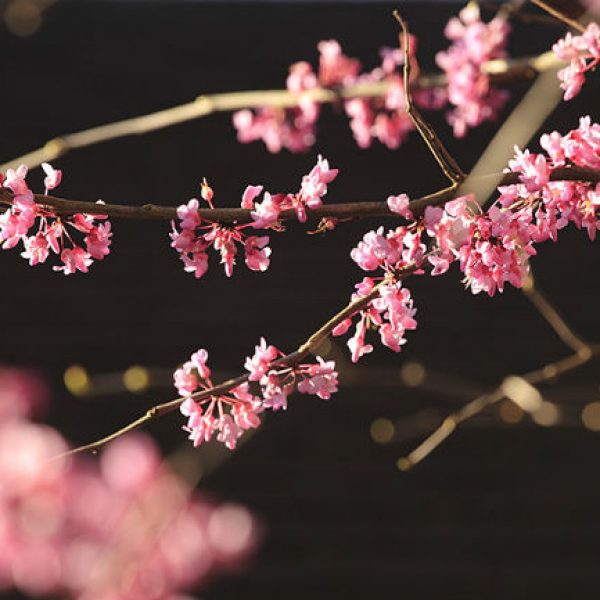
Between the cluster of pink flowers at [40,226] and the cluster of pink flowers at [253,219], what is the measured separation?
Answer: 0.42 feet

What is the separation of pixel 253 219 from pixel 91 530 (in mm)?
1847

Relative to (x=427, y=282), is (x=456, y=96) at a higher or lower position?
lower

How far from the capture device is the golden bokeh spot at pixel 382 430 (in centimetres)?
495

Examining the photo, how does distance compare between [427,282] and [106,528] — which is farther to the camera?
[427,282]

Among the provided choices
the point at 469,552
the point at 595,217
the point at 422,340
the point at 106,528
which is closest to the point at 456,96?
the point at 595,217

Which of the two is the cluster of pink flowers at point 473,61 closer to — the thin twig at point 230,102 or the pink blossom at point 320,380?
the thin twig at point 230,102

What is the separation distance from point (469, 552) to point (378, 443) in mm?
758

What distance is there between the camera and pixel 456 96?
113 inches

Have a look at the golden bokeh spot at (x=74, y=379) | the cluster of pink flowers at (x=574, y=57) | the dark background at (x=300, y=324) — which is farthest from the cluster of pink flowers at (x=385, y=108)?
the golden bokeh spot at (x=74, y=379)

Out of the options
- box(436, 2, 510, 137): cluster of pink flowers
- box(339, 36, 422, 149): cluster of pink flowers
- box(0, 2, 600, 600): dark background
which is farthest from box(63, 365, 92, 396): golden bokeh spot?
box(436, 2, 510, 137): cluster of pink flowers

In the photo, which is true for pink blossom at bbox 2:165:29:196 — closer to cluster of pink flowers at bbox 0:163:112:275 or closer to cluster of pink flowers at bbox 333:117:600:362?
cluster of pink flowers at bbox 0:163:112:275

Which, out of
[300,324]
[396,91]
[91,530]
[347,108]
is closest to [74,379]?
[300,324]

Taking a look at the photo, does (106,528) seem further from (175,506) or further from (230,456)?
(230,456)

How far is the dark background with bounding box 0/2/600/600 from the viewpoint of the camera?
512 centimetres
